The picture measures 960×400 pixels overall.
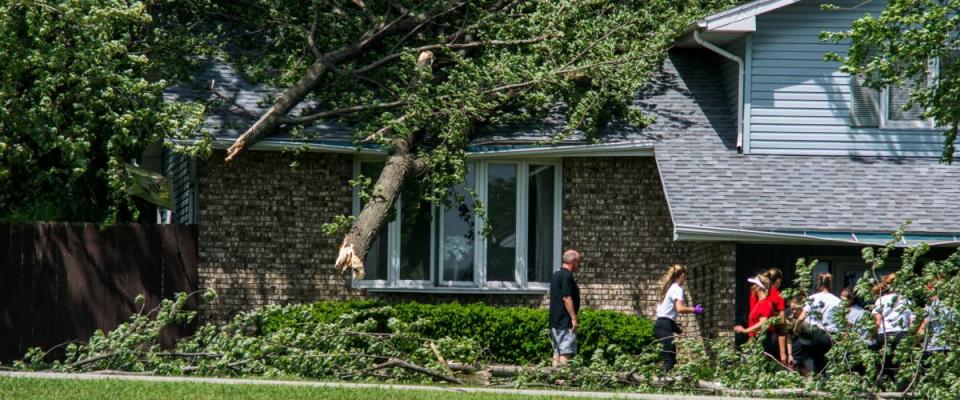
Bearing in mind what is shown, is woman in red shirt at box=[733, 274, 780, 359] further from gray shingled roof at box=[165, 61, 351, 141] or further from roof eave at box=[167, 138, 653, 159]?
gray shingled roof at box=[165, 61, 351, 141]

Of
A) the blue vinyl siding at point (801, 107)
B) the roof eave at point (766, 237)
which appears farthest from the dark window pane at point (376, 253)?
the blue vinyl siding at point (801, 107)

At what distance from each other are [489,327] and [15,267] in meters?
5.46

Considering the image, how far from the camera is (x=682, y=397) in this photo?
40.6 ft

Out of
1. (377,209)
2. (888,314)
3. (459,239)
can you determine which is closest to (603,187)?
(459,239)

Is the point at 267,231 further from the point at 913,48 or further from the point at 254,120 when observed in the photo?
the point at 913,48

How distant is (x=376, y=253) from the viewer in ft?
62.3

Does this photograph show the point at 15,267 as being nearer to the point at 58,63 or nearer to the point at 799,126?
the point at 58,63

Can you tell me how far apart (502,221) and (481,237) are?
396mm

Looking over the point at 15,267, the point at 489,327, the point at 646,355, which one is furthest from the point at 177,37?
the point at 646,355

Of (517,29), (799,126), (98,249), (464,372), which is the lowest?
(464,372)

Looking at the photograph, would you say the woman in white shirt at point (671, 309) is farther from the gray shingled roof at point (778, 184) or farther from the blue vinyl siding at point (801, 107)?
the blue vinyl siding at point (801, 107)

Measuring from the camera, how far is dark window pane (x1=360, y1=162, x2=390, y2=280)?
19.0 m

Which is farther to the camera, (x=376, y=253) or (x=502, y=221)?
(x=502, y=221)

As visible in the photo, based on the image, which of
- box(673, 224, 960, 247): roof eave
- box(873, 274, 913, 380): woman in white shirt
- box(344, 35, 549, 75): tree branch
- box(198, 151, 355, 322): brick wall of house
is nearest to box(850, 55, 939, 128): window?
box(673, 224, 960, 247): roof eave
